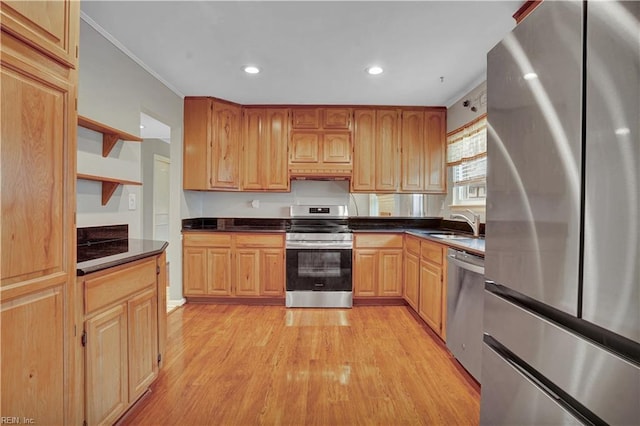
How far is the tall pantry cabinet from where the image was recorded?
1.01 metres

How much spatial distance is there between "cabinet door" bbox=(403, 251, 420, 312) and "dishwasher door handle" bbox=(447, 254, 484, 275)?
2.79 ft

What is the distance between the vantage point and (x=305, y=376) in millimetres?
2141

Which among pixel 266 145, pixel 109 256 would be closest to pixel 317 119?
pixel 266 145

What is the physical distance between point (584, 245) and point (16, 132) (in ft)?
5.55

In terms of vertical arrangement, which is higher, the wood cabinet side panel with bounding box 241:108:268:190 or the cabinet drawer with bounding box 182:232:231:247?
the wood cabinet side panel with bounding box 241:108:268:190

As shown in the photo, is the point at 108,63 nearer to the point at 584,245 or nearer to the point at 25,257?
the point at 25,257

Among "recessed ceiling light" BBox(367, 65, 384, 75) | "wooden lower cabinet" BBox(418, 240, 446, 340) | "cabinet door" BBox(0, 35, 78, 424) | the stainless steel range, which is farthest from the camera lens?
the stainless steel range

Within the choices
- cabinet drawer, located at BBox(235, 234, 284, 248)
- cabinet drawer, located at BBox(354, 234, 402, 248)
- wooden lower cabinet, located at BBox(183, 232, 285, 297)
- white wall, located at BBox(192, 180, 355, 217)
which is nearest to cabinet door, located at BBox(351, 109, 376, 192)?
white wall, located at BBox(192, 180, 355, 217)

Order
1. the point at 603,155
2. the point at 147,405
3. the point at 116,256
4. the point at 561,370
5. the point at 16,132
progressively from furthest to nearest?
the point at 147,405
the point at 116,256
the point at 16,132
the point at 561,370
the point at 603,155

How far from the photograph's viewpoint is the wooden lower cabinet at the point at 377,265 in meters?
3.73

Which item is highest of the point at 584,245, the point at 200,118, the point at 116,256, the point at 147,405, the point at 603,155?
the point at 200,118

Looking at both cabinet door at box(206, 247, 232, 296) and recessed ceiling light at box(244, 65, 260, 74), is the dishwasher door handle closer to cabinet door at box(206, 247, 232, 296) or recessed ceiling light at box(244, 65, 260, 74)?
recessed ceiling light at box(244, 65, 260, 74)

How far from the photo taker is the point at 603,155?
74 cm

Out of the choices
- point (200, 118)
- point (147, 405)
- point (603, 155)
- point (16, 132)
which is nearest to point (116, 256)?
point (16, 132)
